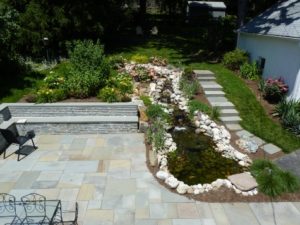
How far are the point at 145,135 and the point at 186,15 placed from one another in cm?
2520

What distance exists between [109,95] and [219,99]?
4.51 metres

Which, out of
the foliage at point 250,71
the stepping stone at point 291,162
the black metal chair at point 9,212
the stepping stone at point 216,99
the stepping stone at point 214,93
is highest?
the foliage at point 250,71

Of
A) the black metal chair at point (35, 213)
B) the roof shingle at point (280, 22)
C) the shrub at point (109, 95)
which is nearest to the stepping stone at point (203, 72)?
the roof shingle at point (280, 22)

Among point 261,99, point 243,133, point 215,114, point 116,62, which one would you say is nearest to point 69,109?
point 116,62

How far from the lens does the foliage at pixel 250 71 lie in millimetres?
14273

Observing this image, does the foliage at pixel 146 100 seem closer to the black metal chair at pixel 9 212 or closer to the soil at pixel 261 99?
the soil at pixel 261 99

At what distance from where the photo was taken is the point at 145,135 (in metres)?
10.1

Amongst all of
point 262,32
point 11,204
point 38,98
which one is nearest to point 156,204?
point 11,204

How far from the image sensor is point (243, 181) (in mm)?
7332

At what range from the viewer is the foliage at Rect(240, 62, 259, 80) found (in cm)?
1427

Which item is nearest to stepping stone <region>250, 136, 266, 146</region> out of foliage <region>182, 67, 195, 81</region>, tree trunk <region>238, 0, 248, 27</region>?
foliage <region>182, 67, 195, 81</region>

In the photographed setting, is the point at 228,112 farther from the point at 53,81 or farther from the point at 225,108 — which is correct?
the point at 53,81

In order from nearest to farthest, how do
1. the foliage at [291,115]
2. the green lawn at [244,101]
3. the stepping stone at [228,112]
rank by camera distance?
1. the green lawn at [244,101]
2. the foliage at [291,115]
3. the stepping stone at [228,112]

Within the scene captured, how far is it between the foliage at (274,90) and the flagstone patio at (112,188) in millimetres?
5763
